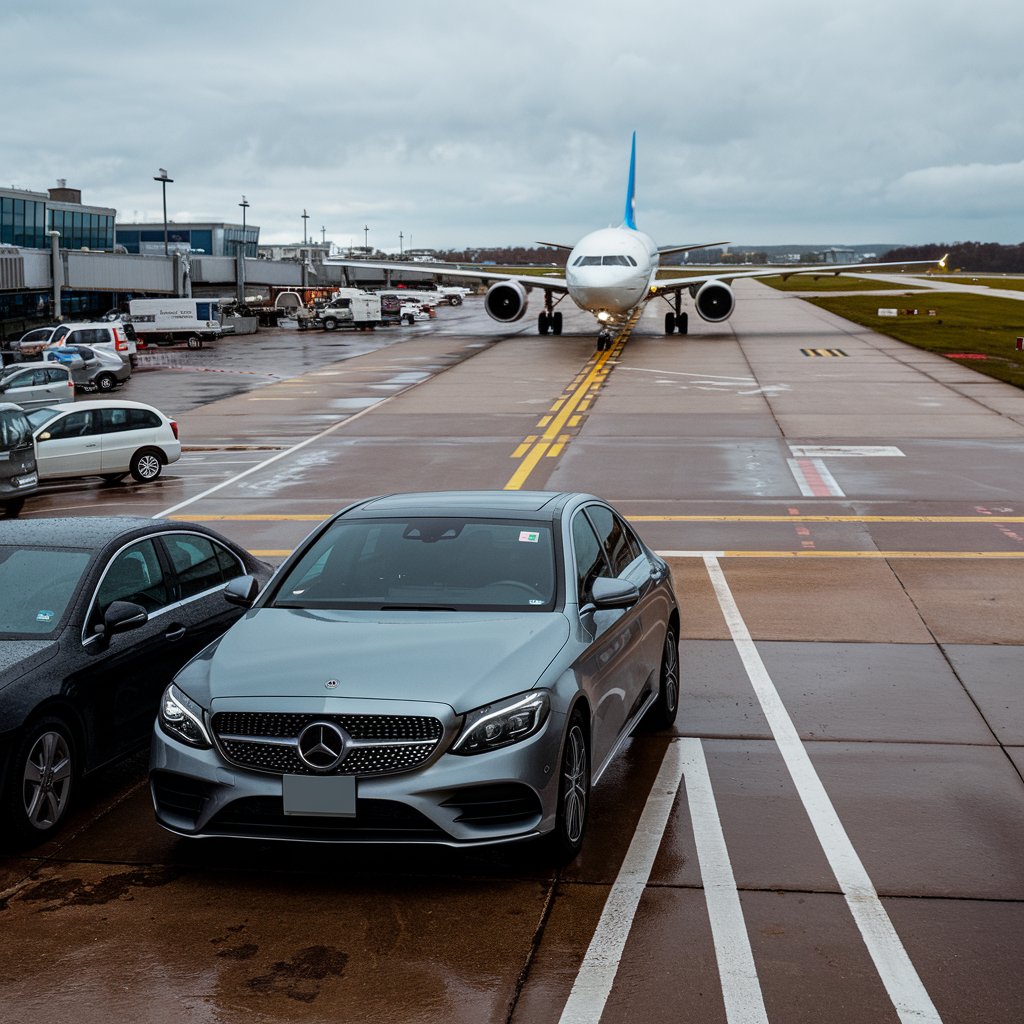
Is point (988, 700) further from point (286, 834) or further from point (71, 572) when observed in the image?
point (71, 572)

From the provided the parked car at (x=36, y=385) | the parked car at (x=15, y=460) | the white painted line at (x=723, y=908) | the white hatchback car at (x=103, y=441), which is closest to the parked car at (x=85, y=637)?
the white painted line at (x=723, y=908)

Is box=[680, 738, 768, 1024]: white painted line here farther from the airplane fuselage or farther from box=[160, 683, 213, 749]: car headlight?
the airplane fuselage

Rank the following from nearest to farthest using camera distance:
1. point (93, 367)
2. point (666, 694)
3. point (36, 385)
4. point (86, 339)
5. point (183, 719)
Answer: point (183, 719), point (666, 694), point (36, 385), point (93, 367), point (86, 339)

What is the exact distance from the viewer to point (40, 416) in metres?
24.1

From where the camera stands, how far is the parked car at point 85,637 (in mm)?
7250

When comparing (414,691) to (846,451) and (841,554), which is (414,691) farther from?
(846,451)

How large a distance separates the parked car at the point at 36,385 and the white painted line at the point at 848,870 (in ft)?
89.9

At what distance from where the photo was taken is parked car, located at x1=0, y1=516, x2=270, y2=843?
23.8 feet

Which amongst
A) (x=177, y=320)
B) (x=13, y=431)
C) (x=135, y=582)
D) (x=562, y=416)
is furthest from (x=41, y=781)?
(x=177, y=320)

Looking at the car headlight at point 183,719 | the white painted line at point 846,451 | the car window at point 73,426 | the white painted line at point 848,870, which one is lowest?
the white painted line at point 846,451

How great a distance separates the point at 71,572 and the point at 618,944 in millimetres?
4279

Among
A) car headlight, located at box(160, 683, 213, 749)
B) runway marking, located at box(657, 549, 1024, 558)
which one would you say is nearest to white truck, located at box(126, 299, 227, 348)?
runway marking, located at box(657, 549, 1024, 558)

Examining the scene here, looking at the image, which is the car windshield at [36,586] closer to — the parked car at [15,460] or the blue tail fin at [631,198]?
the parked car at [15,460]

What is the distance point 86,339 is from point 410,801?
44986 millimetres
